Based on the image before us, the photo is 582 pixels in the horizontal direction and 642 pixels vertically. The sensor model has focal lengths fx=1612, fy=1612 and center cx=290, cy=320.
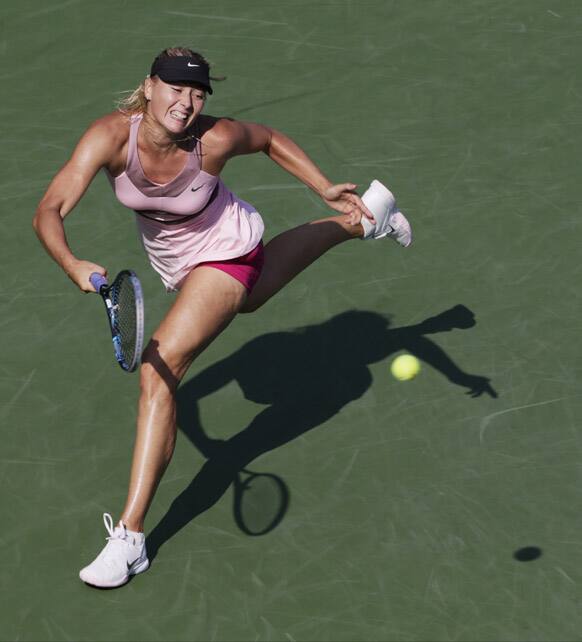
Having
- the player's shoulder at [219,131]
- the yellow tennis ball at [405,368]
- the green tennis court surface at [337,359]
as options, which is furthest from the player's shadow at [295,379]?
the player's shoulder at [219,131]

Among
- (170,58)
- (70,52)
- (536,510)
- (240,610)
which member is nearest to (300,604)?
(240,610)

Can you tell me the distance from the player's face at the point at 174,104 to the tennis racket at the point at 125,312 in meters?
0.83

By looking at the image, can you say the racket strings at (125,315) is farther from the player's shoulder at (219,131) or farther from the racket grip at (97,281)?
the player's shoulder at (219,131)

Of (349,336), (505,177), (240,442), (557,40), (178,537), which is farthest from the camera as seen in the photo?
(557,40)

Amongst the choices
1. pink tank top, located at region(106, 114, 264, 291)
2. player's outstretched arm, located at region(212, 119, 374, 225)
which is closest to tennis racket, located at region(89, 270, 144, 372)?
pink tank top, located at region(106, 114, 264, 291)

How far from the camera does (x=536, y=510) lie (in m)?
7.42

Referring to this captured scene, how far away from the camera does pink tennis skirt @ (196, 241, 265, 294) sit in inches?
292

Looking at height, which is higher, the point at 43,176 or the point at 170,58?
the point at 170,58

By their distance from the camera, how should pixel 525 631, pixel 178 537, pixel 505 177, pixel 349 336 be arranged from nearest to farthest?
pixel 525 631
pixel 178 537
pixel 349 336
pixel 505 177

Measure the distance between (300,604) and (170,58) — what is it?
2.44 m

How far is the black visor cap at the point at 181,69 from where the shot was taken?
702cm

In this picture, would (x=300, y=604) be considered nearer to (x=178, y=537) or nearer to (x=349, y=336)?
(x=178, y=537)

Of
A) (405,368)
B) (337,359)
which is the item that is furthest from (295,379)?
(405,368)

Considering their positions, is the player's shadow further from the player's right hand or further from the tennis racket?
the player's right hand
